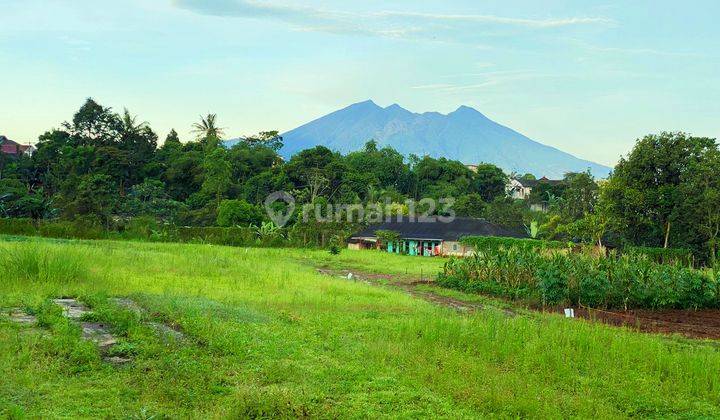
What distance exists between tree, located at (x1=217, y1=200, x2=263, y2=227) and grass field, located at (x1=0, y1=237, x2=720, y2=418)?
35308 mm

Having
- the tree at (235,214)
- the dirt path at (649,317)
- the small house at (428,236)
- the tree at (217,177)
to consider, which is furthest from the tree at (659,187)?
the tree at (217,177)

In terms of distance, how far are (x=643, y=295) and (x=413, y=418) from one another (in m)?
14.2

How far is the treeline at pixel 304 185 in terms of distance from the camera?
4039cm

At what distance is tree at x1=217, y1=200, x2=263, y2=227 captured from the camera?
49844 millimetres

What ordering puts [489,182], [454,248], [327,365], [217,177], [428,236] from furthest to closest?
[489,182]
[217,177]
[428,236]
[454,248]
[327,365]

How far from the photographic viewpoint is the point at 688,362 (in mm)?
9656

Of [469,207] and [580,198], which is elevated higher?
[580,198]

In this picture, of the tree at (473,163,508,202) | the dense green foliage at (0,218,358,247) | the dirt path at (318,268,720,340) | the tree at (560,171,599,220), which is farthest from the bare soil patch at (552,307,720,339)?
the tree at (473,163,508,202)

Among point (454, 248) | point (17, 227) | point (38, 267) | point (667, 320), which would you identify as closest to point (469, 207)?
point (454, 248)

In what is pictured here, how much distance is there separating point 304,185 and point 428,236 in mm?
21407

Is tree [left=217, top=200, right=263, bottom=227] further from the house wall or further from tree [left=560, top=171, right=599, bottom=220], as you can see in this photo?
tree [left=560, top=171, right=599, bottom=220]

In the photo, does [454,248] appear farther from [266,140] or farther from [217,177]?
[266,140]

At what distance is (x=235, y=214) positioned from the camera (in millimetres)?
50062

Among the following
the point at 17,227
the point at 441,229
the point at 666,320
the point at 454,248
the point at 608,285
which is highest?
the point at 441,229
